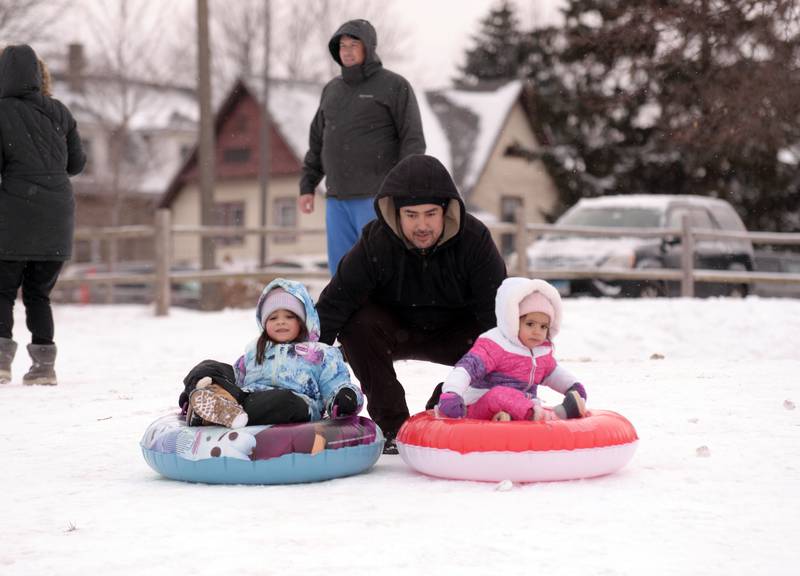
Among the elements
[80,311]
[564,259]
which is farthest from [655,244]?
[80,311]

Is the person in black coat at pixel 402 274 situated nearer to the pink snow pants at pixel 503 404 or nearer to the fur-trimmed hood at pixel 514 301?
the fur-trimmed hood at pixel 514 301

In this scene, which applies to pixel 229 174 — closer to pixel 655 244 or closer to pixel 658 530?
pixel 655 244

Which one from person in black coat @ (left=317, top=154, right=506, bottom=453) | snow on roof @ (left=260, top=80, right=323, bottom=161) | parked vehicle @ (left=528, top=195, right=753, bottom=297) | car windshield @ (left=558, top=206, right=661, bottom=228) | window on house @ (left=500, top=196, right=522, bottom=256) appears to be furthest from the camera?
window on house @ (left=500, top=196, right=522, bottom=256)

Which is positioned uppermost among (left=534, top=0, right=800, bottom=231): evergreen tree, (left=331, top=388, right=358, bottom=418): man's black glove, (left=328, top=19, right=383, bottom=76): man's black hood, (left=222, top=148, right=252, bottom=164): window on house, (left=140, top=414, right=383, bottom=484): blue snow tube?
(left=222, top=148, right=252, bottom=164): window on house

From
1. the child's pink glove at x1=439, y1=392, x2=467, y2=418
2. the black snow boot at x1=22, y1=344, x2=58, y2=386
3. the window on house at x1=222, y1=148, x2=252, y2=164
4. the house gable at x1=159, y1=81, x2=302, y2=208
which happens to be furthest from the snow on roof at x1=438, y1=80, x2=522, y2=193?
the child's pink glove at x1=439, y1=392, x2=467, y2=418

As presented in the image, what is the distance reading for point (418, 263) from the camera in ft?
15.1

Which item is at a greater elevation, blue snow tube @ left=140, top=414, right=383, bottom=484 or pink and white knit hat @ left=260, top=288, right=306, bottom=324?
pink and white knit hat @ left=260, top=288, right=306, bottom=324

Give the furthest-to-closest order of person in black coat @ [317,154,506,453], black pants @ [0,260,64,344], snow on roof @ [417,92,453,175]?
1. snow on roof @ [417,92,453,175]
2. black pants @ [0,260,64,344]
3. person in black coat @ [317,154,506,453]

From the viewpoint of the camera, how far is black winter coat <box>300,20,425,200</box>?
22.1 feet

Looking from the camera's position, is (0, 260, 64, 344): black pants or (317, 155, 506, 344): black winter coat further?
(0, 260, 64, 344): black pants

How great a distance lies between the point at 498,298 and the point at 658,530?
129 cm

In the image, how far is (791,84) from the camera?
1114cm

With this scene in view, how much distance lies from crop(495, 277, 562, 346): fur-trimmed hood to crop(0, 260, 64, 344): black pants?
3.23 m

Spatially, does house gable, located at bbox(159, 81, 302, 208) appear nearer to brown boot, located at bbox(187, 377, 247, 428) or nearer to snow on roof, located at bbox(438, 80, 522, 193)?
snow on roof, located at bbox(438, 80, 522, 193)
